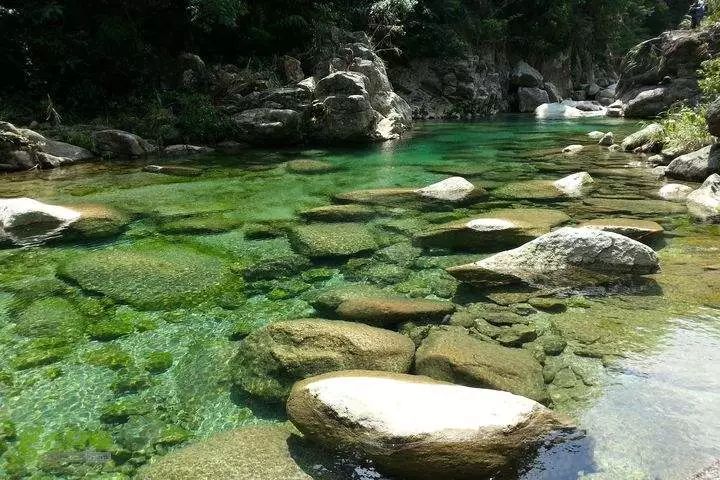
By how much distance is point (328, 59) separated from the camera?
1891 cm

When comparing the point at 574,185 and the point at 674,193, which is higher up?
the point at 574,185

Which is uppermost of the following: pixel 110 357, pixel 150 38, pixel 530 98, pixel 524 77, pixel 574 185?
pixel 150 38

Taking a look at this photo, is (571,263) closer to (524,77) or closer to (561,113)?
(561,113)

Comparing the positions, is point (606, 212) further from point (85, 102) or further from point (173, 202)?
point (85, 102)

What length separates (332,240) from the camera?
5891 mm

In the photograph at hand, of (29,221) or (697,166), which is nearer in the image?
(29,221)

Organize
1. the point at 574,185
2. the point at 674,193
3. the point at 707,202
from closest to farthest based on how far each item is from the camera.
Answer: the point at 707,202 → the point at 674,193 → the point at 574,185

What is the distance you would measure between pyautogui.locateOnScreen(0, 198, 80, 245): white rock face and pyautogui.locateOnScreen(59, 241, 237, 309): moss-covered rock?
1.07 metres

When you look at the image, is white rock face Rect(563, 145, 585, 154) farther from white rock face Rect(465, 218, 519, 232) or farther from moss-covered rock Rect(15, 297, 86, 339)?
moss-covered rock Rect(15, 297, 86, 339)

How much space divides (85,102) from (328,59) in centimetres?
824

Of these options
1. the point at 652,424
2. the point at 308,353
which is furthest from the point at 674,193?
the point at 308,353

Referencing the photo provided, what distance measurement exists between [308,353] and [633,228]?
3.97 m

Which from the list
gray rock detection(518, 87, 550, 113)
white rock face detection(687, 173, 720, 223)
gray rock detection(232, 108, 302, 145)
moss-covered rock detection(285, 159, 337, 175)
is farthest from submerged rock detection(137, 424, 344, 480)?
gray rock detection(518, 87, 550, 113)

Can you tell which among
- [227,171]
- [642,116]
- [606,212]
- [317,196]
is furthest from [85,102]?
[642,116]
